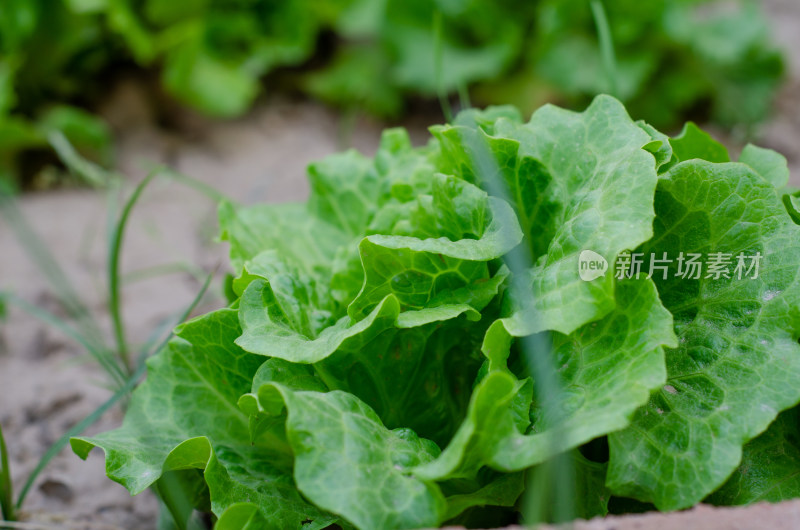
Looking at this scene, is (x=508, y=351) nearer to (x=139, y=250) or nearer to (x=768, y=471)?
(x=768, y=471)

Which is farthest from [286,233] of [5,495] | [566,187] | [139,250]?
[139,250]

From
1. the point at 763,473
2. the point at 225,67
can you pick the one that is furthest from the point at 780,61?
the point at 763,473

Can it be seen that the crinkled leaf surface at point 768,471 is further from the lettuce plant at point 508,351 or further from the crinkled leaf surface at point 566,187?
the crinkled leaf surface at point 566,187

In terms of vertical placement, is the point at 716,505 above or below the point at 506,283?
below

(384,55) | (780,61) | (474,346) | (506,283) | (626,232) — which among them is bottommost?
(780,61)

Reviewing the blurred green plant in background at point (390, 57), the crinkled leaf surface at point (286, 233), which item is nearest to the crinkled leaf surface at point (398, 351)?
the crinkled leaf surface at point (286, 233)

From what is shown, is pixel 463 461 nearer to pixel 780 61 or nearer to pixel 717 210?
pixel 717 210
